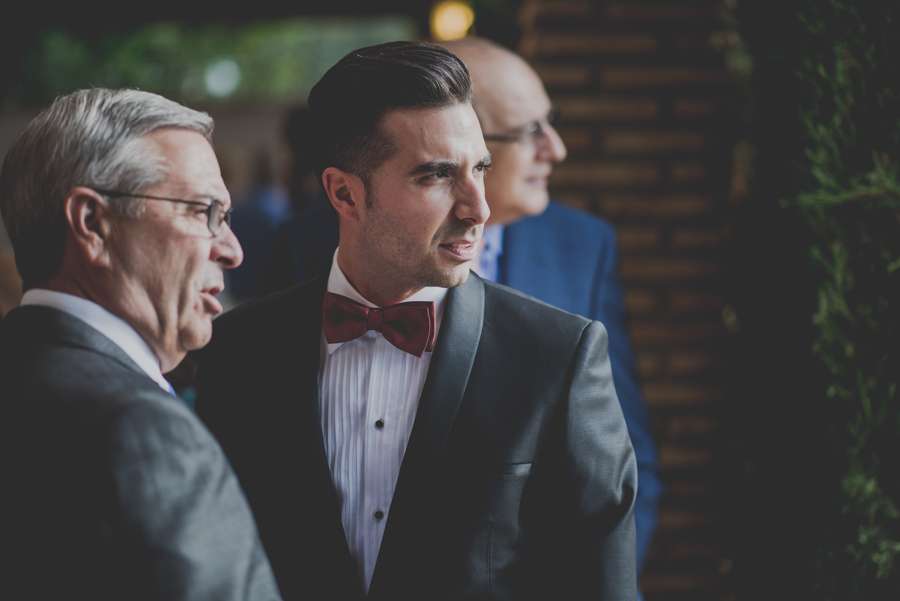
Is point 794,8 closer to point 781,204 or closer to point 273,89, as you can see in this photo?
point 781,204

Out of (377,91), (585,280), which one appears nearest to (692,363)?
(585,280)

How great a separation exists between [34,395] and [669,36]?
3.03 meters

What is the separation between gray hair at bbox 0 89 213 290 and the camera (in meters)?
1.30

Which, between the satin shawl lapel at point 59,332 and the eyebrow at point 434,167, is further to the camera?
the eyebrow at point 434,167

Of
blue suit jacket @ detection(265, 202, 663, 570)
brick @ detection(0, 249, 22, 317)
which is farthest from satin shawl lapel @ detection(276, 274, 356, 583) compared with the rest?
brick @ detection(0, 249, 22, 317)

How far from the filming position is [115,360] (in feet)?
4.11

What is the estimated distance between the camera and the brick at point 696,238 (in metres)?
3.40

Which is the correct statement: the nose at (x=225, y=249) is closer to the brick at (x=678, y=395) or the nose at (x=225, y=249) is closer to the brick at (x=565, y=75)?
Answer: the brick at (x=565, y=75)

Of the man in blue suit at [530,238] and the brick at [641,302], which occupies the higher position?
the man in blue suit at [530,238]

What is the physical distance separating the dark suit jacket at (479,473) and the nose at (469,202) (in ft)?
0.60

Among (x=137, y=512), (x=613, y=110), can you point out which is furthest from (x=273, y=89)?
(x=137, y=512)

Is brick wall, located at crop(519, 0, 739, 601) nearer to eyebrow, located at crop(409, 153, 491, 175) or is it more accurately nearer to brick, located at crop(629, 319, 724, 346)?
brick, located at crop(629, 319, 724, 346)

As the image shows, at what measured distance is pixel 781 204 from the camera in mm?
2256

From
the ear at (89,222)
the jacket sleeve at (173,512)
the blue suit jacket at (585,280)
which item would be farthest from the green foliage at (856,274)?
the ear at (89,222)
